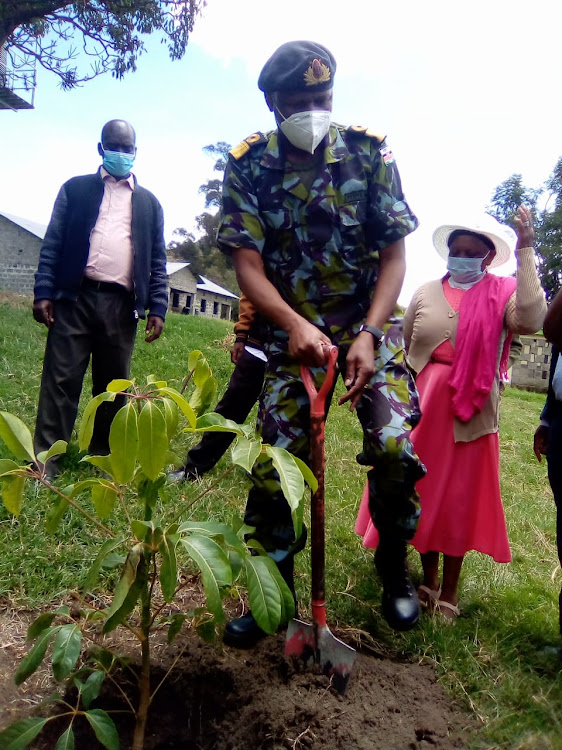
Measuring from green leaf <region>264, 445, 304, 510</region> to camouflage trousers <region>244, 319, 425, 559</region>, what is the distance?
2.21 ft

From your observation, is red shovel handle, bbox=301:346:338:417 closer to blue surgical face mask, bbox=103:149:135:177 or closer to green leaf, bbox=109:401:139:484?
green leaf, bbox=109:401:139:484

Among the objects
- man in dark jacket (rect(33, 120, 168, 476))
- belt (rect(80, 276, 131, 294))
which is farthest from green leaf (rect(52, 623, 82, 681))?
belt (rect(80, 276, 131, 294))

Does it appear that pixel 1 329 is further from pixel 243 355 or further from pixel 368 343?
pixel 368 343

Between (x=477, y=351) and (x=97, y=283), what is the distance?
6.92 feet

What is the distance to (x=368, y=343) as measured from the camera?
2.05 m

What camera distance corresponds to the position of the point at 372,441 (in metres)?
2.03

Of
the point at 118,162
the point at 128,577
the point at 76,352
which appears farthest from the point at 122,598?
the point at 118,162

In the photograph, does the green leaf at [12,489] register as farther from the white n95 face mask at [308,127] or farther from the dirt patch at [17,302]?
the dirt patch at [17,302]

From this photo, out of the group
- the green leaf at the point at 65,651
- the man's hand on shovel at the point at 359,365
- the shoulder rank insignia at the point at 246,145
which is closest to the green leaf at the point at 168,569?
the green leaf at the point at 65,651

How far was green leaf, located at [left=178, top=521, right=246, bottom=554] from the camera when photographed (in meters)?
1.43

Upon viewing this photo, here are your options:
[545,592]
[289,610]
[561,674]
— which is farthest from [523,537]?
[289,610]

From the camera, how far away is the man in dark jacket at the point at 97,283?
11.3 ft

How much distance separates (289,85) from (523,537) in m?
2.93

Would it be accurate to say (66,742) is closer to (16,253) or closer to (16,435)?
(16,435)
